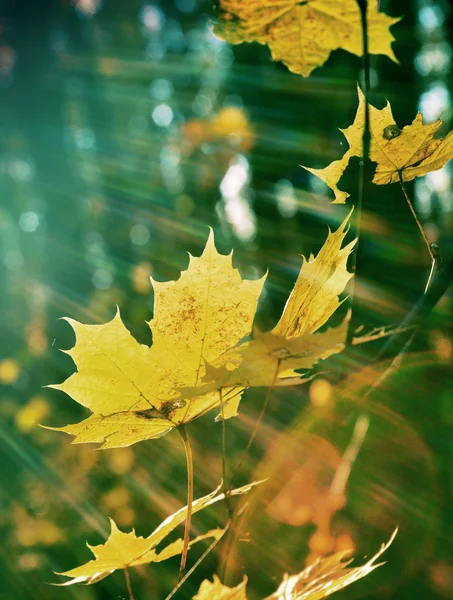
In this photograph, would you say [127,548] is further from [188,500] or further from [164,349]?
[164,349]

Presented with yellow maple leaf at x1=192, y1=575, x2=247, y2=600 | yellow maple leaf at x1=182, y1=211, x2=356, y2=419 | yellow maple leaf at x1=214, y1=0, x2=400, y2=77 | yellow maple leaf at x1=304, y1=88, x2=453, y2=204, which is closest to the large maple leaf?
yellow maple leaf at x1=192, y1=575, x2=247, y2=600

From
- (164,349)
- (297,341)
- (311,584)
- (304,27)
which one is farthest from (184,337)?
(304,27)

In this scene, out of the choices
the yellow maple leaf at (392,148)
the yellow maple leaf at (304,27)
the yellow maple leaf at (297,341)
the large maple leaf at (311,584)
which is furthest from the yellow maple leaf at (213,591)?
the yellow maple leaf at (304,27)

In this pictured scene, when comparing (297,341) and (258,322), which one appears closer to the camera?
(297,341)

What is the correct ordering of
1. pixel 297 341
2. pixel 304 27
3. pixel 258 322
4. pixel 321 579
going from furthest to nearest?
pixel 258 322
pixel 304 27
pixel 321 579
pixel 297 341

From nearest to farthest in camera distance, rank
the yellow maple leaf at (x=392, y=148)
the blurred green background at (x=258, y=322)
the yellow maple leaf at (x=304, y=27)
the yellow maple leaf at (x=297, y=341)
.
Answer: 1. the yellow maple leaf at (x=297, y=341)
2. the yellow maple leaf at (x=392, y=148)
3. the yellow maple leaf at (x=304, y=27)
4. the blurred green background at (x=258, y=322)

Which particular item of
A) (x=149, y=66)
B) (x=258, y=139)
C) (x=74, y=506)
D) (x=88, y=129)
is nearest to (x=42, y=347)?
(x=74, y=506)

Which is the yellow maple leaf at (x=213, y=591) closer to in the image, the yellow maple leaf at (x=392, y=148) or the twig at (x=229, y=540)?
the twig at (x=229, y=540)
